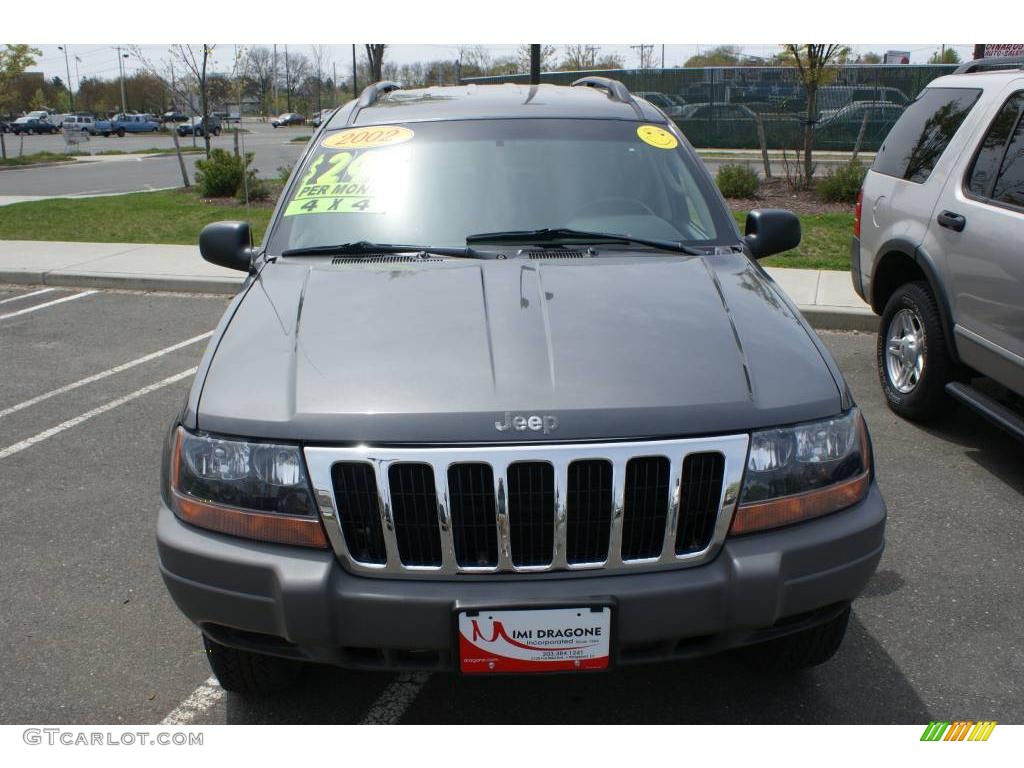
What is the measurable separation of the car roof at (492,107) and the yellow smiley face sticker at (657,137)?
0.08 meters

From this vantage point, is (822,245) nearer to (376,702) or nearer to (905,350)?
(905,350)

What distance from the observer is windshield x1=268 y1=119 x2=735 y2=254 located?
3.62 meters

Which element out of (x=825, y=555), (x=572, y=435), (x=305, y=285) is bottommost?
(x=825, y=555)

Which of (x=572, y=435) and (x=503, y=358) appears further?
(x=503, y=358)

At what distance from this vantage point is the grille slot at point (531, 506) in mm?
2393

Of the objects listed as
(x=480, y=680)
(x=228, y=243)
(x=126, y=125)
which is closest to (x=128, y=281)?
(x=228, y=243)

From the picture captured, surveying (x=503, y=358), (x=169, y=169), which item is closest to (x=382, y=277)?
(x=503, y=358)

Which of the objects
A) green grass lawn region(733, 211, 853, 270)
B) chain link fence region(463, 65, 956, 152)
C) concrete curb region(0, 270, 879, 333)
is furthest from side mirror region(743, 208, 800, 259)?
chain link fence region(463, 65, 956, 152)

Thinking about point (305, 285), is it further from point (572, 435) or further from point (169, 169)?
point (169, 169)

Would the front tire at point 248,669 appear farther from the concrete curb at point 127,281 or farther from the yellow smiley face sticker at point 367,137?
the concrete curb at point 127,281

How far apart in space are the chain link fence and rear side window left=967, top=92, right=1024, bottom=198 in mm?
20467

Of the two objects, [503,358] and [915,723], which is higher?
[503,358]

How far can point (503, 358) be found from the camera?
262 centimetres

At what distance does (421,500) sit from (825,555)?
106 cm
